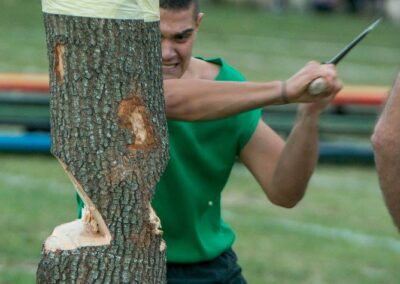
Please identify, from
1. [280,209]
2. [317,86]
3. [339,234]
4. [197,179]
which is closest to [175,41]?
[197,179]

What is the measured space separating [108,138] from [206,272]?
3.95ft

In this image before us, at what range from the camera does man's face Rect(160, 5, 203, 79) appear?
4668 millimetres

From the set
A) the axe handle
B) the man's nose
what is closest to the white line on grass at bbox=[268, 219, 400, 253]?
the man's nose

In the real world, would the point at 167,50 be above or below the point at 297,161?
above

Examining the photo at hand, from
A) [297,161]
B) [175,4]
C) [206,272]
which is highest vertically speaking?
[175,4]

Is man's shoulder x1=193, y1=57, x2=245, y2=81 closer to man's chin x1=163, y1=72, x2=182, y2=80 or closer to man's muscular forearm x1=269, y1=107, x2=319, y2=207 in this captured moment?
man's chin x1=163, y1=72, x2=182, y2=80

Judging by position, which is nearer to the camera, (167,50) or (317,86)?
(317,86)

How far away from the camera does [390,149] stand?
10.4 feet

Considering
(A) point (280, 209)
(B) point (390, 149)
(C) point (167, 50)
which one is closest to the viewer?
(B) point (390, 149)

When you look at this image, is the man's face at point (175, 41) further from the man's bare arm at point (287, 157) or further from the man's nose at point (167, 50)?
the man's bare arm at point (287, 157)

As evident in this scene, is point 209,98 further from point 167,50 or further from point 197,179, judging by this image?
point 197,179

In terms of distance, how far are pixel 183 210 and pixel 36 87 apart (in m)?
9.33

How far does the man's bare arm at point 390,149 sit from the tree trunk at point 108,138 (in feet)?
2.95

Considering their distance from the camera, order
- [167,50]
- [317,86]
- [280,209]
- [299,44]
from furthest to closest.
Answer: [299,44], [280,209], [167,50], [317,86]
